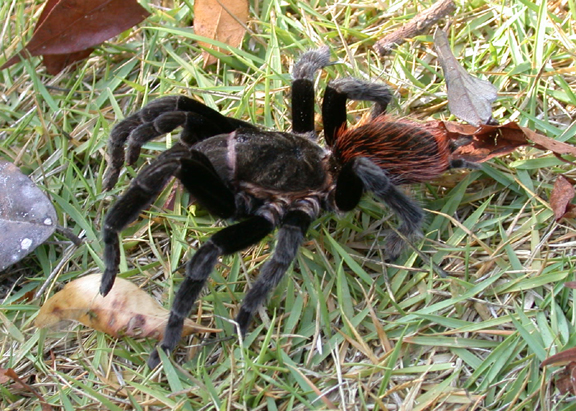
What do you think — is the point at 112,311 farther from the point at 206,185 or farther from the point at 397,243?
the point at 397,243

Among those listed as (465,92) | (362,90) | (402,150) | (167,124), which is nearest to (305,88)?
(362,90)

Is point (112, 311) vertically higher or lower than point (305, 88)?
lower

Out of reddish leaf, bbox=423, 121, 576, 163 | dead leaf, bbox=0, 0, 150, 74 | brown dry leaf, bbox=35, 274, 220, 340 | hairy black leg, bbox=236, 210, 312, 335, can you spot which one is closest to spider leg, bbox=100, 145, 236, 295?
brown dry leaf, bbox=35, 274, 220, 340

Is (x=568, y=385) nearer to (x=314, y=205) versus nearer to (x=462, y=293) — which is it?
(x=462, y=293)

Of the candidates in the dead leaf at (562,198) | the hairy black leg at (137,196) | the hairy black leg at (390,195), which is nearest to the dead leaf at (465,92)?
the dead leaf at (562,198)

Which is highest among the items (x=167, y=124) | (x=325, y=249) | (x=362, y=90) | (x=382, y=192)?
(x=167, y=124)

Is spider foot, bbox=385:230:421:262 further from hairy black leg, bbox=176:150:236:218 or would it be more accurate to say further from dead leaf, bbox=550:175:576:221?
hairy black leg, bbox=176:150:236:218
